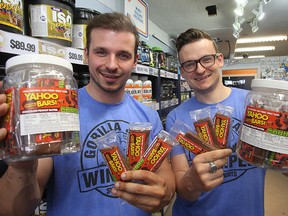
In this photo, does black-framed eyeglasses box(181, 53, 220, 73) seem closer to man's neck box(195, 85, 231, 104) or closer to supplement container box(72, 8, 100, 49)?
man's neck box(195, 85, 231, 104)

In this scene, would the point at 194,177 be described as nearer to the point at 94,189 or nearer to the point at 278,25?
the point at 94,189

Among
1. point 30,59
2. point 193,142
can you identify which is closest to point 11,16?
point 30,59

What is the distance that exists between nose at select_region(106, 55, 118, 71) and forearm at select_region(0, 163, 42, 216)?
0.47m

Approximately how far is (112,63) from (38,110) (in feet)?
1.43

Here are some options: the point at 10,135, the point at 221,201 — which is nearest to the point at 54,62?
the point at 10,135

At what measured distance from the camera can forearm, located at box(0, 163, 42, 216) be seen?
27.3 inches

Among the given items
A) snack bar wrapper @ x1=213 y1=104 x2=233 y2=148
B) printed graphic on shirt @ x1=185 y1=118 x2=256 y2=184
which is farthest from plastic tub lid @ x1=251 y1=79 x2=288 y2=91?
printed graphic on shirt @ x1=185 y1=118 x2=256 y2=184

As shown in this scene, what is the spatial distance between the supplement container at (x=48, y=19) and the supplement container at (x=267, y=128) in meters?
0.86

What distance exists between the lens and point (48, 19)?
3.17 ft

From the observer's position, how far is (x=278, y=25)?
15.5 feet

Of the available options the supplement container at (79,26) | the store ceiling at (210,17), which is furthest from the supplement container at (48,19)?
the store ceiling at (210,17)

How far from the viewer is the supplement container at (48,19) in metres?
0.96

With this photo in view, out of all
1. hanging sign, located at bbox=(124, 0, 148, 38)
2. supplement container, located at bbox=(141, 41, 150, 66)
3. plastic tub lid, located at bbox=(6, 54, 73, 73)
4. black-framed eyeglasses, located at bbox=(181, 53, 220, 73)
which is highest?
hanging sign, located at bbox=(124, 0, 148, 38)

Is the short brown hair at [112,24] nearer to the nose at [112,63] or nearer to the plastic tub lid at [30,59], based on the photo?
the nose at [112,63]
